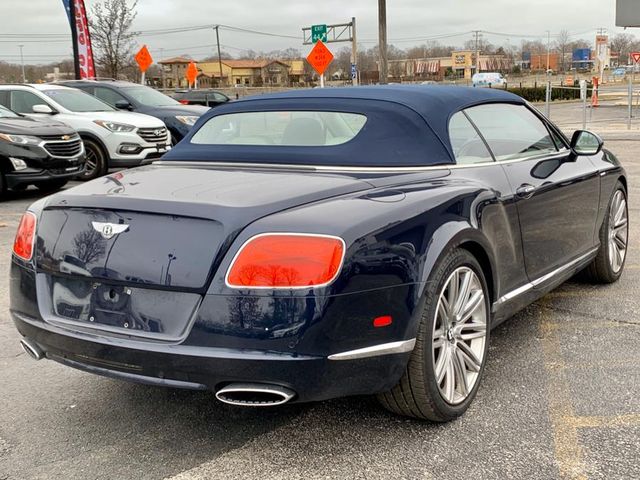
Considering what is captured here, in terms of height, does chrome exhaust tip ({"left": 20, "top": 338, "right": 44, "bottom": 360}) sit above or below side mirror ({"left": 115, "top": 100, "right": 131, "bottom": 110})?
below

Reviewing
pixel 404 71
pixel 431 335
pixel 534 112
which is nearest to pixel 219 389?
pixel 431 335

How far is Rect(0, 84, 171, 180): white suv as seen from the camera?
39.5 ft

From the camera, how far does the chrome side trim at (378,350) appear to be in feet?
8.55

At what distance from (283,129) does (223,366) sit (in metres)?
1.69

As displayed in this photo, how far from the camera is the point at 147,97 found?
14984 mm

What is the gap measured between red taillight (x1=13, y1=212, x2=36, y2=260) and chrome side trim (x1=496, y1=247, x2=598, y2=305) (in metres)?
2.21

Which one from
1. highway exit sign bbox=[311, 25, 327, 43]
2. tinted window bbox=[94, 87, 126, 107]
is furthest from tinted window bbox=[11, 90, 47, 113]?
highway exit sign bbox=[311, 25, 327, 43]

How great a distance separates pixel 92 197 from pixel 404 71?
111175 mm

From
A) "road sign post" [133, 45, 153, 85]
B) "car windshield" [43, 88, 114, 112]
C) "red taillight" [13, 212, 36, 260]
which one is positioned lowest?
"red taillight" [13, 212, 36, 260]

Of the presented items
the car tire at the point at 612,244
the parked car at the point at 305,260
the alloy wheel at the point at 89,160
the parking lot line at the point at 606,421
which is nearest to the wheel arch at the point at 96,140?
the alloy wheel at the point at 89,160

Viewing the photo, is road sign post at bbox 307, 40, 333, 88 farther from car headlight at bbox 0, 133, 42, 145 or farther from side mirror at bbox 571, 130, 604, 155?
side mirror at bbox 571, 130, 604, 155

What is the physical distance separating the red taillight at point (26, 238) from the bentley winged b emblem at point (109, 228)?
43 centimetres

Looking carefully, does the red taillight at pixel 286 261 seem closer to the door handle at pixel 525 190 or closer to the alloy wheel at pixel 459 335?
the alloy wheel at pixel 459 335

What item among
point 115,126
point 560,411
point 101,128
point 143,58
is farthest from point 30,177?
point 143,58
